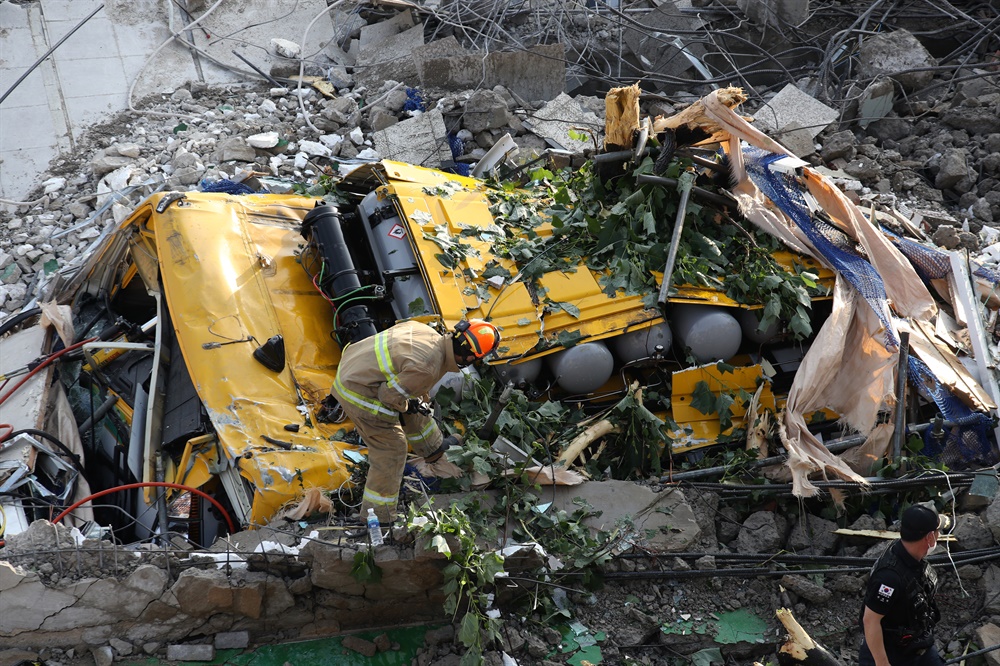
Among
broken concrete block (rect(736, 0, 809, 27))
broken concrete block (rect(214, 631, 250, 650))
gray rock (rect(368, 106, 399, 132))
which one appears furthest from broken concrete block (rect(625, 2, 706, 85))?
broken concrete block (rect(214, 631, 250, 650))

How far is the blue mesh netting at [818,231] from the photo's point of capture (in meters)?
5.85

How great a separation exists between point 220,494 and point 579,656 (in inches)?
86.5

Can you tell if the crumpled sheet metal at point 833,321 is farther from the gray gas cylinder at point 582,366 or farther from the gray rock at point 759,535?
the gray gas cylinder at point 582,366

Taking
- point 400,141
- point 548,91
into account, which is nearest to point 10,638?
point 400,141

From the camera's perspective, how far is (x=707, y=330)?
5676 millimetres

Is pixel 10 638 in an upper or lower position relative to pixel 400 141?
lower

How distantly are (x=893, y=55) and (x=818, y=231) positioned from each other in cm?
404

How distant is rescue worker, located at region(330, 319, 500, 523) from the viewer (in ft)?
15.9

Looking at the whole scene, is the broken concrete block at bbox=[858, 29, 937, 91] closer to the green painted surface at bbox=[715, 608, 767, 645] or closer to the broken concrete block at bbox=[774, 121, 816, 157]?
the broken concrete block at bbox=[774, 121, 816, 157]

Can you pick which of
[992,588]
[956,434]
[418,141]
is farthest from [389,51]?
[992,588]

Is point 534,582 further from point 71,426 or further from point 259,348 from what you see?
point 71,426

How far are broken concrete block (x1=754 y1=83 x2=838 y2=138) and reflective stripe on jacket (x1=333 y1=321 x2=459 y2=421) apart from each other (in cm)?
470

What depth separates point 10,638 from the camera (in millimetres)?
4234


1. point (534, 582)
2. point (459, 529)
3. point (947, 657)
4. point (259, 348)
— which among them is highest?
point (259, 348)
